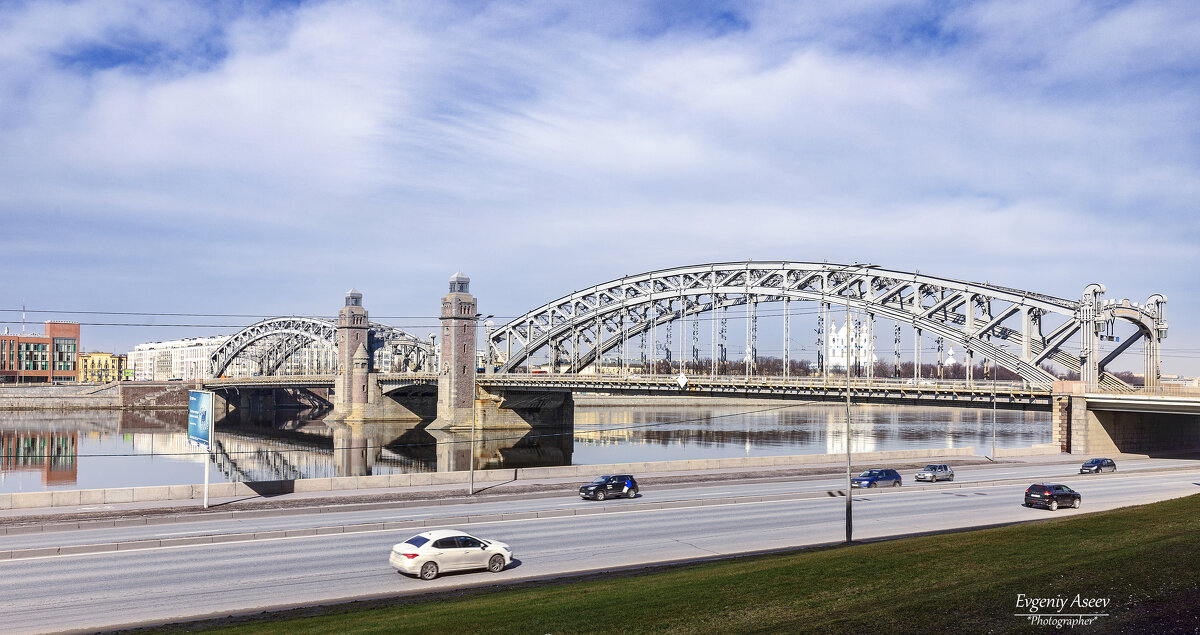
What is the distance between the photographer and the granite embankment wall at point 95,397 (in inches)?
6024

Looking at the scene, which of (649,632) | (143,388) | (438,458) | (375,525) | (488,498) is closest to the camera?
(649,632)

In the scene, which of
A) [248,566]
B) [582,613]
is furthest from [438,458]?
[582,613]

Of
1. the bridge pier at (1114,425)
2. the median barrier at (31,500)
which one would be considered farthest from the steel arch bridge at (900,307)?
the median barrier at (31,500)

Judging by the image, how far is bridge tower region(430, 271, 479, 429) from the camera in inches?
4660

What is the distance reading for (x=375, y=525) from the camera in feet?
112

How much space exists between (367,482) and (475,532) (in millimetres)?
15807

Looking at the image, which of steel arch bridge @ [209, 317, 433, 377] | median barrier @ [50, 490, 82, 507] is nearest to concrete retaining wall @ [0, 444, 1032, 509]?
median barrier @ [50, 490, 82, 507]

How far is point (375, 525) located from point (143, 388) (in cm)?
15021

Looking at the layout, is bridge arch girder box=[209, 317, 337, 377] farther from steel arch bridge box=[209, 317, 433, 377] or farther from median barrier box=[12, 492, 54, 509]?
median barrier box=[12, 492, 54, 509]

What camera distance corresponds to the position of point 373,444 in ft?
339

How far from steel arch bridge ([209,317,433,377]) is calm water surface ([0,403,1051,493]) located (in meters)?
22.5

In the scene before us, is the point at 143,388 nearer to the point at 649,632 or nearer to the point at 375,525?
the point at 375,525

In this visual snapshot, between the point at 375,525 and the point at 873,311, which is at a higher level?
the point at 873,311

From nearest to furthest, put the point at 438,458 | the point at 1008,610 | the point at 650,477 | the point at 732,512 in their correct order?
the point at 1008,610
the point at 732,512
the point at 650,477
the point at 438,458
